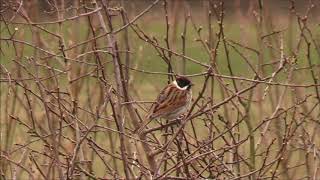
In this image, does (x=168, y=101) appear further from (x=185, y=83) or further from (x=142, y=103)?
(x=142, y=103)

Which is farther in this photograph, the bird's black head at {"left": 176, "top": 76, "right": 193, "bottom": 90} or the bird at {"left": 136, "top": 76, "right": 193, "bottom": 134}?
the bird's black head at {"left": 176, "top": 76, "right": 193, "bottom": 90}

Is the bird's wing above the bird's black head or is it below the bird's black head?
below

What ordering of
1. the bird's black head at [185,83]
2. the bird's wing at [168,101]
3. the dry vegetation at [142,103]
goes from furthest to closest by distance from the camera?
the bird's black head at [185,83] → the bird's wing at [168,101] → the dry vegetation at [142,103]

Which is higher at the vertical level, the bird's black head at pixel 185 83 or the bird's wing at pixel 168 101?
the bird's black head at pixel 185 83

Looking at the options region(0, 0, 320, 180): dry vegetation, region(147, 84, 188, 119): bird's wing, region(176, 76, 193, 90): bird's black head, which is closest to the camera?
region(0, 0, 320, 180): dry vegetation

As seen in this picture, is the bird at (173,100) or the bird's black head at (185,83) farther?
the bird's black head at (185,83)

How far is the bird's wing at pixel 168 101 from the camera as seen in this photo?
4895 mm

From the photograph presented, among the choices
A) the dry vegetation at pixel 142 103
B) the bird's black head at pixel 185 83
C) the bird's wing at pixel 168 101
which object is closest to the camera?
the dry vegetation at pixel 142 103

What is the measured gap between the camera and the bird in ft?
16.1

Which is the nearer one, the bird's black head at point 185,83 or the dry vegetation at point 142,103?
the dry vegetation at point 142,103

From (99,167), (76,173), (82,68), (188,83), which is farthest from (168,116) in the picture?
(99,167)

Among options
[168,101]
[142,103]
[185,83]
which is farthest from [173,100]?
[142,103]

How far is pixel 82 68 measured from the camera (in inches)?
238

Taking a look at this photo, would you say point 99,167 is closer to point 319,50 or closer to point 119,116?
point 319,50
